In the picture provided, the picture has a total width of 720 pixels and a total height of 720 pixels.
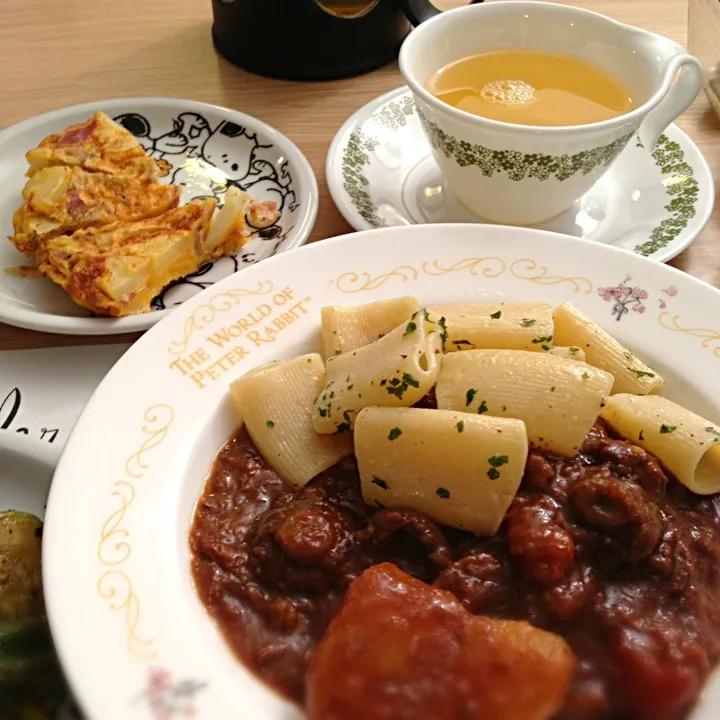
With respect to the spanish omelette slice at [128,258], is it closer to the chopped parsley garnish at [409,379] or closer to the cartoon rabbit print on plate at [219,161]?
the cartoon rabbit print on plate at [219,161]

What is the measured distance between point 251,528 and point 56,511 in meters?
0.28

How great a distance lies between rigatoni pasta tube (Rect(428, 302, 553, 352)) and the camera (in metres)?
1.30

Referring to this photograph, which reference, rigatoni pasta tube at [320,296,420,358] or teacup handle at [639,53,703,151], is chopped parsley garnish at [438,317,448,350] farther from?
teacup handle at [639,53,703,151]

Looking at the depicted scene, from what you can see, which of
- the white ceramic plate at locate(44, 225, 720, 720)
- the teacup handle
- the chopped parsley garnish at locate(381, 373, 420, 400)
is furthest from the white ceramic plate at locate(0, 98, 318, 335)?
the teacup handle

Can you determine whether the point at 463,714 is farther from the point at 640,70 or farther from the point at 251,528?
the point at 640,70

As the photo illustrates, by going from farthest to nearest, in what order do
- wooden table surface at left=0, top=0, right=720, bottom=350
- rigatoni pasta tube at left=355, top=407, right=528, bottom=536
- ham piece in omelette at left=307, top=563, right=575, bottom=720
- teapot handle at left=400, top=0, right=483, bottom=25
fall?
wooden table surface at left=0, top=0, right=720, bottom=350 → teapot handle at left=400, top=0, right=483, bottom=25 → rigatoni pasta tube at left=355, top=407, right=528, bottom=536 → ham piece in omelette at left=307, top=563, right=575, bottom=720

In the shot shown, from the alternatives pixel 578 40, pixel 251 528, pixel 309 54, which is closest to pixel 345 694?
pixel 251 528

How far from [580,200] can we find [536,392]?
842mm

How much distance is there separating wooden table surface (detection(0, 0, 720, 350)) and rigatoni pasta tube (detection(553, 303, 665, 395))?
72 centimetres

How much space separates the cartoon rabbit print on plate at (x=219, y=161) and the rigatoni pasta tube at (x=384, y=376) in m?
0.67

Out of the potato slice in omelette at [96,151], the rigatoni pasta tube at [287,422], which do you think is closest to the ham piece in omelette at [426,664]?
the rigatoni pasta tube at [287,422]

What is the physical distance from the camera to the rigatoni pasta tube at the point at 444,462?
1.09 meters

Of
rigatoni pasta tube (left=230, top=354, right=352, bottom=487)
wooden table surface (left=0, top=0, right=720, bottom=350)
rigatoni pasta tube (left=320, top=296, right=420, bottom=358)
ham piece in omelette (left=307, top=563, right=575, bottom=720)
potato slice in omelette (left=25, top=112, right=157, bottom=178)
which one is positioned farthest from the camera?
wooden table surface (left=0, top=0, right=720, bottom=350)

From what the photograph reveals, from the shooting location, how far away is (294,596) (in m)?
1.06
